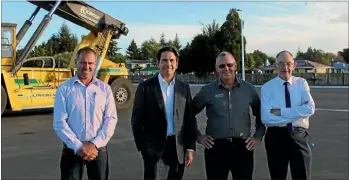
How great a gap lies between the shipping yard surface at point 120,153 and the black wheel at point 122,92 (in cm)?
298

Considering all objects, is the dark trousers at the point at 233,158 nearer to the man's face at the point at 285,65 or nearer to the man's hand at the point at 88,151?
the man's face at the point at 285,65

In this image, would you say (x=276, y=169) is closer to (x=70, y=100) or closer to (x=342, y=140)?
(x=70, y=100)

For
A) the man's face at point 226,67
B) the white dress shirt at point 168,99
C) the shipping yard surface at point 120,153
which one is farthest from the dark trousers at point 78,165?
the shipping yard surface at point 120,153

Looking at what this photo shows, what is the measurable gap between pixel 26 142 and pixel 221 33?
4518cm

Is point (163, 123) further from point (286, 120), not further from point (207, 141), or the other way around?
point (286, 120)

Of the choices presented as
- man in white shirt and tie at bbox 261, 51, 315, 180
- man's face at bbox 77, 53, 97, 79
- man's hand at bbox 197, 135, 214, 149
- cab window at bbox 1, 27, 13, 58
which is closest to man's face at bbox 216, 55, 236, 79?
man in white shirt and tie at bbox 261, 51, 315, 180

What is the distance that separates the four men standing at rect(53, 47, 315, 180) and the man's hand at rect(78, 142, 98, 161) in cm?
6

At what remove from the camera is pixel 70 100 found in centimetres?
392

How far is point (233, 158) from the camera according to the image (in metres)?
4.25

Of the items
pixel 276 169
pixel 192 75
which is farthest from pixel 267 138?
pixel 192 75

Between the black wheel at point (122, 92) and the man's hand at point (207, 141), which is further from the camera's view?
the black wheel at point (122, 92)

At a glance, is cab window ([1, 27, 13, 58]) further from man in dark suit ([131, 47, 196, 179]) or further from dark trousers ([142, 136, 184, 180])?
dark trousers ([142, 136, 184, 180])

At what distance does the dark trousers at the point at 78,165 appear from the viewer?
3.95 metres

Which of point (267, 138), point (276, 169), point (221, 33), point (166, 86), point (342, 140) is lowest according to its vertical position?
point (342, 140)
